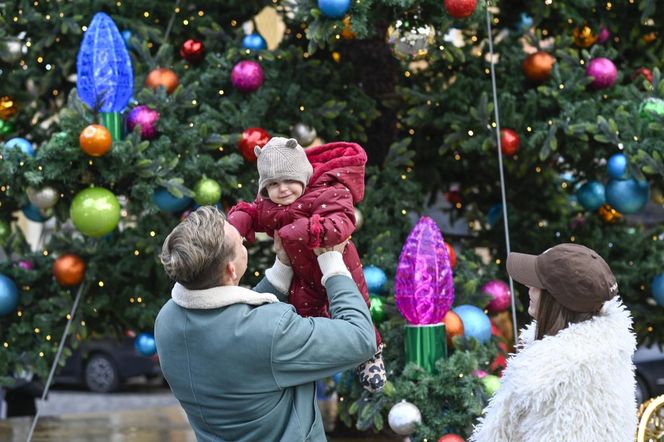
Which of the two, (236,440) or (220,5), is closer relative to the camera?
(236,440)

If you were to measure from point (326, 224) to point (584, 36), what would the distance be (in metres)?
4.56

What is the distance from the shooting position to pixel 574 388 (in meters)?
2.95

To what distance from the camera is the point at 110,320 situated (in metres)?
7.10

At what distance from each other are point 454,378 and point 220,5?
3540 millimetres

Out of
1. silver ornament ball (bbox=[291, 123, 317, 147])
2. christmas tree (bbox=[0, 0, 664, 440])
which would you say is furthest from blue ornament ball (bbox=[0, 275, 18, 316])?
silver ornament ball (bbox=[291, 123, 317, 147])

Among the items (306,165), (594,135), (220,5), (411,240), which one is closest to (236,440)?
(306,165)

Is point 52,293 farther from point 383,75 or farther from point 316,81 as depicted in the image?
point 383,75

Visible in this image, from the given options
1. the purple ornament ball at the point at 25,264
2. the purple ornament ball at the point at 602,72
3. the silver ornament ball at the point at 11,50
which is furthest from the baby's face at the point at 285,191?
the silver ornament ball at the point at 11,50

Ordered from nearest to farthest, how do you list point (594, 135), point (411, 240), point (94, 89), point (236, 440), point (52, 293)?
point (236, 440) < point (411, 240) < point (94, 89) < point (594, 135) < point (52, 293)

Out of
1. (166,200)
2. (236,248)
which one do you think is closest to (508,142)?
(166,200)

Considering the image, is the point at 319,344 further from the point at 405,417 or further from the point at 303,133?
the point at 303,133

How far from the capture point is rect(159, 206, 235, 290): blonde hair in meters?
2.78

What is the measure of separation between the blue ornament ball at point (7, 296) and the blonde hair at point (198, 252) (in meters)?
4.07

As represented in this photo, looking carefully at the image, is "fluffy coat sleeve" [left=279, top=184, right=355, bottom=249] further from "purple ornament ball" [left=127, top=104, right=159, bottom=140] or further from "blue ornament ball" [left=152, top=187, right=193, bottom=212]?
"purple ornament ball" [left=127, top=104, right=159, bottom=140]
